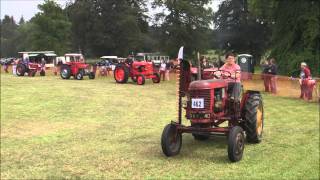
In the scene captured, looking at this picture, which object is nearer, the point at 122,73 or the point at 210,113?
the point at 210,113

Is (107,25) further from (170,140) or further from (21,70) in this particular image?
(21,70)

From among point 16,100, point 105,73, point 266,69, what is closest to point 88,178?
point 16,100

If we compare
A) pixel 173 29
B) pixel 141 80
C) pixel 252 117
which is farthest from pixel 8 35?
pixel 173 29

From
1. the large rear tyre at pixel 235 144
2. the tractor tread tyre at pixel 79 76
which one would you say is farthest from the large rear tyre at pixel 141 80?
the large rear tyre at pixel 235 144

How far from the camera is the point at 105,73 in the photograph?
36844 millimetres

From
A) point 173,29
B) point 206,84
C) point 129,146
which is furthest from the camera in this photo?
point 173,29

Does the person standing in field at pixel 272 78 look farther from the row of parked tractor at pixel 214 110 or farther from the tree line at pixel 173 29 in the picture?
the row of parked tractor at pixel 214 110

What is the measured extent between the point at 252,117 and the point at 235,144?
4.10 ft

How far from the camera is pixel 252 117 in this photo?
962 centimetres

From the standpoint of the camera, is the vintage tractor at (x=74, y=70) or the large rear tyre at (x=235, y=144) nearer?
the large rear tyre at (x=235, y=144)

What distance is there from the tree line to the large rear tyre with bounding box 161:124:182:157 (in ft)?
7.31

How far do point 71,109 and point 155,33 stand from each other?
174ft

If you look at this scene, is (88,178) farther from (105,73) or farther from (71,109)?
(105,73)

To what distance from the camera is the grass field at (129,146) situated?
824cm
